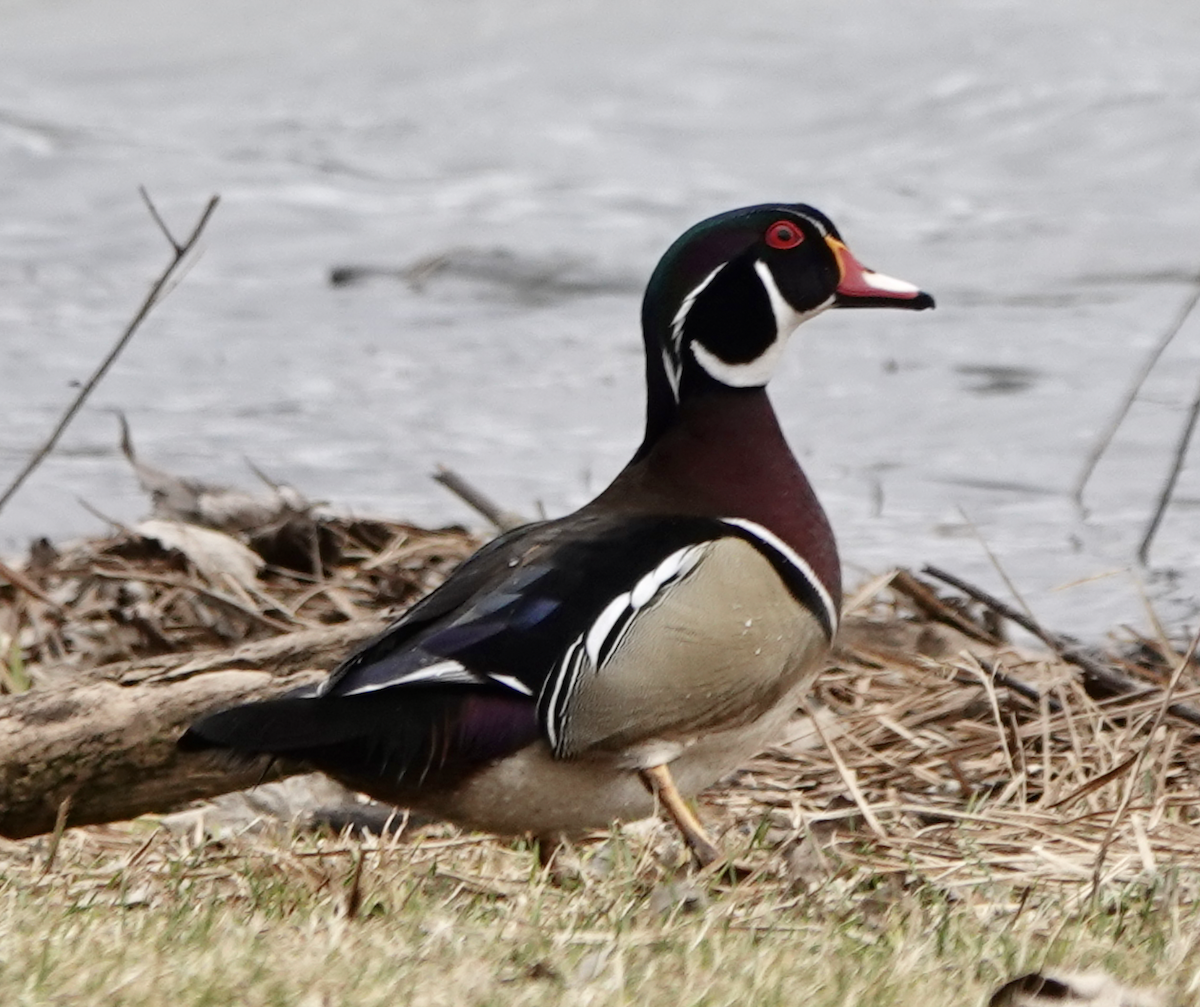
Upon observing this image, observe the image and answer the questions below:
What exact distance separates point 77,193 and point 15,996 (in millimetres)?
8721

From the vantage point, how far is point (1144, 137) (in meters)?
10.5

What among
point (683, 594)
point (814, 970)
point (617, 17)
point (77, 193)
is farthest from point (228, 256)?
point (814, 970)

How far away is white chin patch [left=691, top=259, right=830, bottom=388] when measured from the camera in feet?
12.1

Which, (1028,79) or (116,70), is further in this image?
(116,70)

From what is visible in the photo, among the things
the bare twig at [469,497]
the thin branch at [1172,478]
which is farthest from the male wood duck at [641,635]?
the thin branch at [1172,478]

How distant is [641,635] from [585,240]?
21.4ft

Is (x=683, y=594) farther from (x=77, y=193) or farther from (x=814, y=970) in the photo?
(x=77, y=193)

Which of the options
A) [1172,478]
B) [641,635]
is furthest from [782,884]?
[1172,478]

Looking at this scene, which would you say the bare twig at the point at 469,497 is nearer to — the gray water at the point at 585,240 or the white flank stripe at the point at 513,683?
the gray water at the point at 585,240

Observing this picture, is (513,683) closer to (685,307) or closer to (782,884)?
(782,884)

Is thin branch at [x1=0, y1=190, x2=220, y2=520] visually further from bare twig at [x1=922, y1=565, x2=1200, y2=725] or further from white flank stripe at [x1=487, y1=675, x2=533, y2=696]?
bare twig at [x1=922, y1=565, x2=1200, y2=725]

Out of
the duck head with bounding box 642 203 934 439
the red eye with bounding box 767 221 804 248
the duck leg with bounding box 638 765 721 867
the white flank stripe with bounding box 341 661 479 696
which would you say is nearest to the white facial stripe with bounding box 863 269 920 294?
the duck head with bounding box 642 203 934 439

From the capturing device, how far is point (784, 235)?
3.70 m

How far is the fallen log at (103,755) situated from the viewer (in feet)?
11.5
